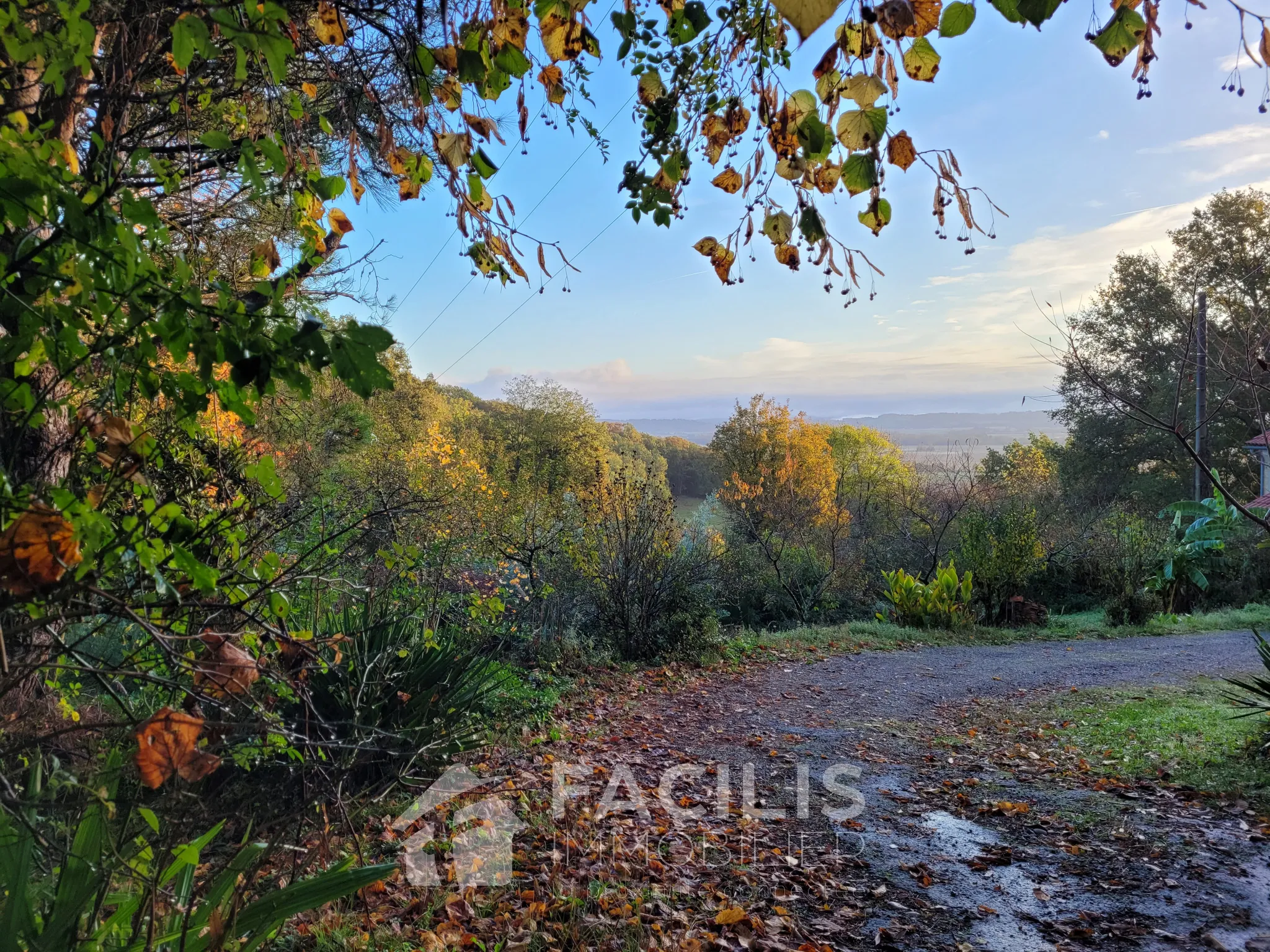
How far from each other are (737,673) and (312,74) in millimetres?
6551

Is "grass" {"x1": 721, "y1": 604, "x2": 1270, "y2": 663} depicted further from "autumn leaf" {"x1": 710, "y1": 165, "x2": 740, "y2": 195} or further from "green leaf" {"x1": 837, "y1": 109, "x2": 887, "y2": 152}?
"green leaf" {"x1": 837, "y1": 109, "x2": 887, "y2": 152}

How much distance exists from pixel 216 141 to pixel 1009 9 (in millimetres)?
1345

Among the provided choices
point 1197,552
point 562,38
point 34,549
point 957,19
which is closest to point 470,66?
point 562,38

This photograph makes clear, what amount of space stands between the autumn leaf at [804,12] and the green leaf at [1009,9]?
44 centimetres

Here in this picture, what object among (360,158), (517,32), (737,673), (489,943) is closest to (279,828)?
(489,943)

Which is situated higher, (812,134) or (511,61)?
(511,61)

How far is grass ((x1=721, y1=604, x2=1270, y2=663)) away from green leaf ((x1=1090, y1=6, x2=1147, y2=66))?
7695 mm

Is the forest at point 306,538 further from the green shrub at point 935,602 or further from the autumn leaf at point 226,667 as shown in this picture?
the green shrub at point 935,602

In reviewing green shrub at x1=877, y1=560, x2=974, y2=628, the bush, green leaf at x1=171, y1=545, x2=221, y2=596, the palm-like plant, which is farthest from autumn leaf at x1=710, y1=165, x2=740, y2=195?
the palm-like plant

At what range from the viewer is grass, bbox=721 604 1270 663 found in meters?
9.30

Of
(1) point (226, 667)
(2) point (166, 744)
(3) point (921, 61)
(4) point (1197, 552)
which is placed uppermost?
(3) point (921, 61)

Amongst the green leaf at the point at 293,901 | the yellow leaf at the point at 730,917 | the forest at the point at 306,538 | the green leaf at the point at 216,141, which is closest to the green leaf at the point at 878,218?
the forest at the point at 306,538

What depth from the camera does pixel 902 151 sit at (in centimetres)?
155

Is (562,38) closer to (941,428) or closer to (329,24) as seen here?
(329,24)
